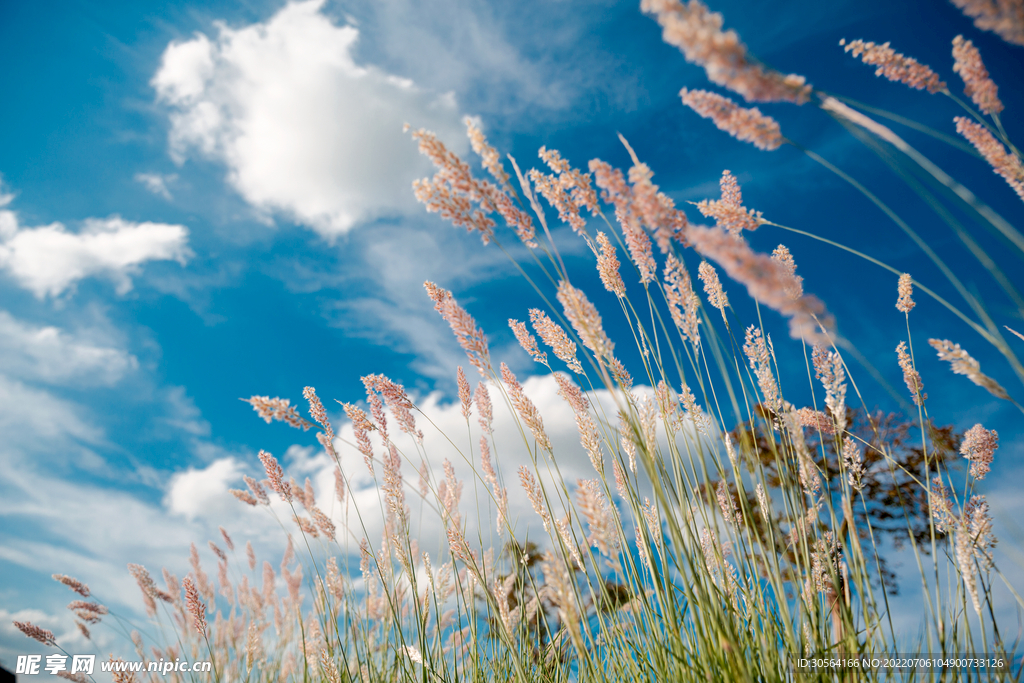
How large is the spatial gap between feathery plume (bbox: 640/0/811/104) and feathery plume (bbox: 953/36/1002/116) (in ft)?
2.41

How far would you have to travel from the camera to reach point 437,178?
1396 mm

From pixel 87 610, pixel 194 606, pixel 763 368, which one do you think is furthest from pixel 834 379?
pixel 87 610

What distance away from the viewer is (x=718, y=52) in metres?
1.09

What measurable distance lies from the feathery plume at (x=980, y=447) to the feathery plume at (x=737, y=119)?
1.95m

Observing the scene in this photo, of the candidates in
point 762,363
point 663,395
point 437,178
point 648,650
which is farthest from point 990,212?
point 648,650

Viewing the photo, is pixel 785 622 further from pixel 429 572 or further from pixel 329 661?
pixel 329 661

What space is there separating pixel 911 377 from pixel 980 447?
422mm

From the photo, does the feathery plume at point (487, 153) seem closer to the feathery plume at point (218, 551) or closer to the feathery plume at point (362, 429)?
the feathery plume at point (362, 429)

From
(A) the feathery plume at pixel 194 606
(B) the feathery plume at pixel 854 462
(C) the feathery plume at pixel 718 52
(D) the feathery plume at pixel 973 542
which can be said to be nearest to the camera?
(C) the feathery plume at pixel 718 52

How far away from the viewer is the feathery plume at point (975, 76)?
1437 mm

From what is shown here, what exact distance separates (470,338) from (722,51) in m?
1.19

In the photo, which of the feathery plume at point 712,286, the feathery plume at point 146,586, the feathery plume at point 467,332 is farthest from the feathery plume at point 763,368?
the feathery plume at point 146,586

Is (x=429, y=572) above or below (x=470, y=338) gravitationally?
below

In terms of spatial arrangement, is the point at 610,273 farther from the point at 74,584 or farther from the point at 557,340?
the point at 74,584
